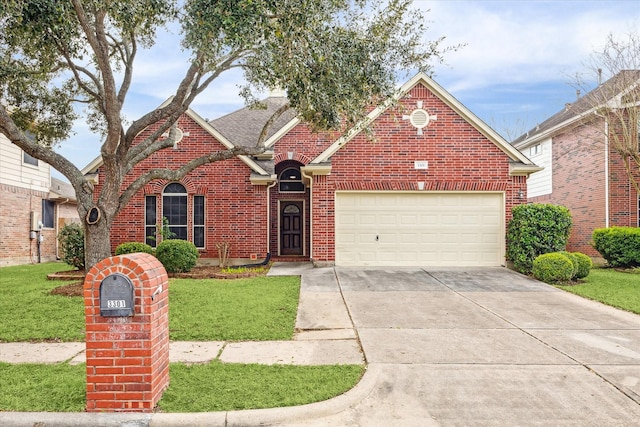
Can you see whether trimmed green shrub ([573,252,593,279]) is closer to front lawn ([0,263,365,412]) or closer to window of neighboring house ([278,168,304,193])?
front lawn ([0,263,365,412])

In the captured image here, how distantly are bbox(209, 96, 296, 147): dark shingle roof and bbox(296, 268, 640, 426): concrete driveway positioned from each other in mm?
9657

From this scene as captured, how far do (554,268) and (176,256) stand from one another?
10.5 metres

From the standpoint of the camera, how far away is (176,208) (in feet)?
52.2

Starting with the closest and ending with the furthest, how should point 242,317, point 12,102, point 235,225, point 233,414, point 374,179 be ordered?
1. point 233,414
2. point 242,317
3. point 12,102
4. point 374,179
5. point 235,225

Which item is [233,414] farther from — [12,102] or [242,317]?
[12,102]

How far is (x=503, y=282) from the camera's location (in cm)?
1183

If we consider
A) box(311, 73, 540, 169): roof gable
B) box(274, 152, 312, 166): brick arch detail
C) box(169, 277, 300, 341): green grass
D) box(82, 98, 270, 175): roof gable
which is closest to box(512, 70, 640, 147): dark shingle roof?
box(311, 73, 540, 169): roof gable

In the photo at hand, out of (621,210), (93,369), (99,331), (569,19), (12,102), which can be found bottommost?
(93,369)

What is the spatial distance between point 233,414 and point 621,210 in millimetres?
18488

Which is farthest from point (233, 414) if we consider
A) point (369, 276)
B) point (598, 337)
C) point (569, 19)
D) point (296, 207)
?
point (569, 19)

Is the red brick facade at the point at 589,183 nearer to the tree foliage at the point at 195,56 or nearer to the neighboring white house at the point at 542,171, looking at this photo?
the neighboring white house at the point at 542,171

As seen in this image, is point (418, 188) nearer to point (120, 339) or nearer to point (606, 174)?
point (606, 174)

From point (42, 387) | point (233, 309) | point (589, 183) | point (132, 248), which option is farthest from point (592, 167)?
point (42, 387)

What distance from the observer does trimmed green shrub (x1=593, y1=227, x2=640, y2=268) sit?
14961 mm
